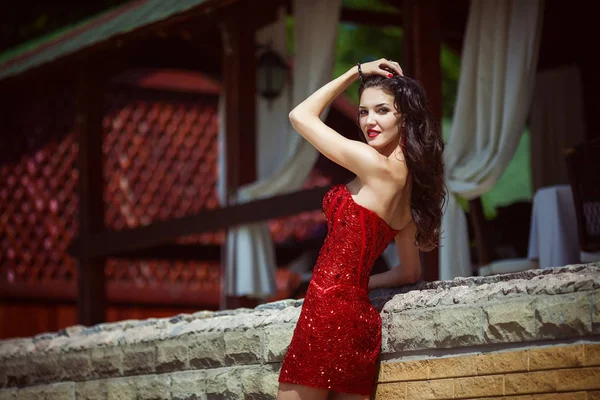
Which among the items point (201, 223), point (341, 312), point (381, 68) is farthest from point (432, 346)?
point (201, 223)

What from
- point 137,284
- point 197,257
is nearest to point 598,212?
point 197,257

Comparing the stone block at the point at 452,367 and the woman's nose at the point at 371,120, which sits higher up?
the woman's nose at the point at 371,120

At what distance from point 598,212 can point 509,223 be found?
1.87 meters

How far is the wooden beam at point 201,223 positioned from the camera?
6465 mm

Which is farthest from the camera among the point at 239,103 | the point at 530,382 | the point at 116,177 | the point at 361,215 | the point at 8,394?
the point at 116,177

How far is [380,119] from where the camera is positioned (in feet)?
9.78

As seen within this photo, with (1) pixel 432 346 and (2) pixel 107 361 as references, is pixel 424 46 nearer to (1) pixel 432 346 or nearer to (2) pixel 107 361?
(2) pixel 107 361

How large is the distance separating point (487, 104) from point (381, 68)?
2808mm

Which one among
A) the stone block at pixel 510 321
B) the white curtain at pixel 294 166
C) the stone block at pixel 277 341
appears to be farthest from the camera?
the white curtain at pixel 294 166

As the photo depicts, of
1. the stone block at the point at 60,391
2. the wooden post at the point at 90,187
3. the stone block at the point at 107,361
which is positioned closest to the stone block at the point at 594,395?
the stone block at the point at 107,361

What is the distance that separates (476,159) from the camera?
18.4ft

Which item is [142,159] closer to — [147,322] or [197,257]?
[197,257]

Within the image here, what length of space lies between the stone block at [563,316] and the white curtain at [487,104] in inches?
104

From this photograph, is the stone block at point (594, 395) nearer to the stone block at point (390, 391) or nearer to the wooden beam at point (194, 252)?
the stone block at point (390, 391)
